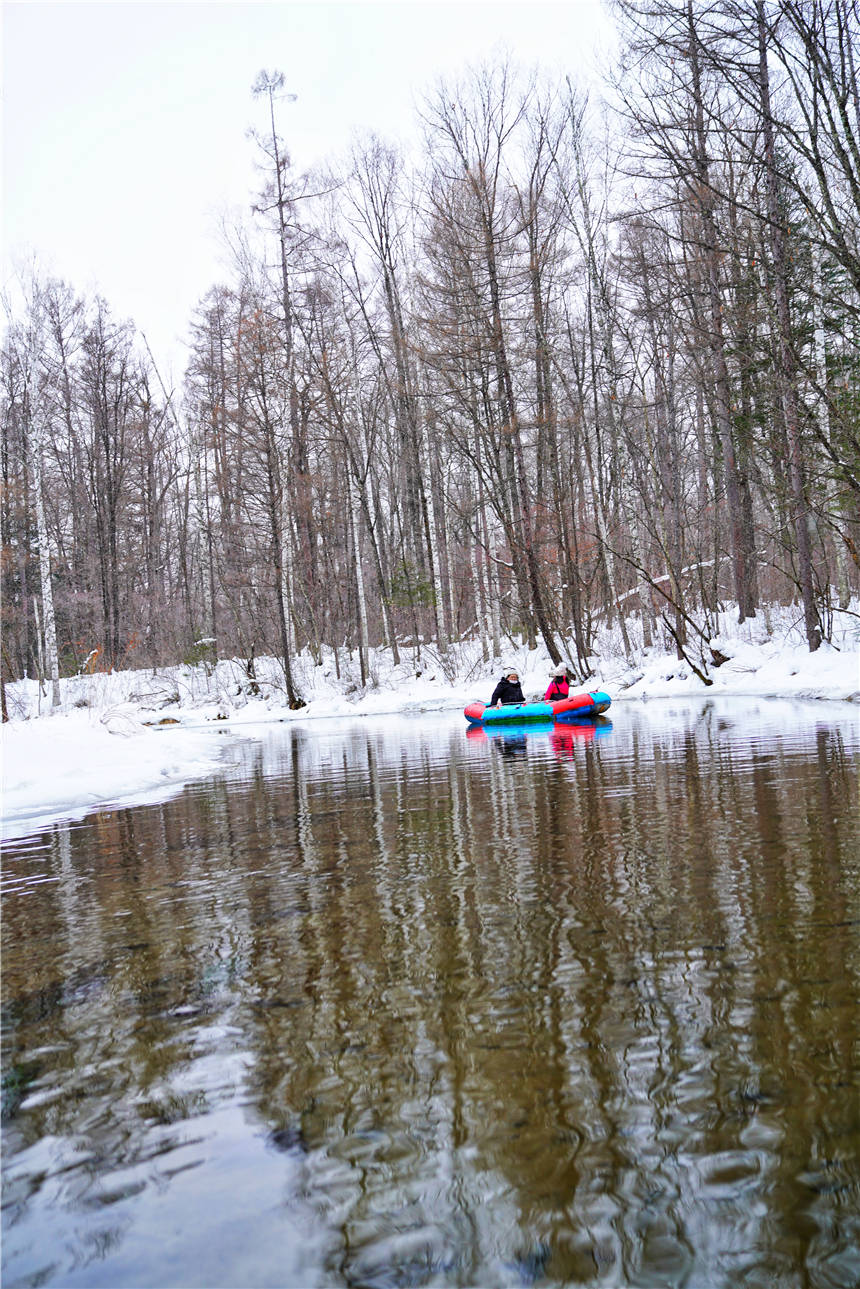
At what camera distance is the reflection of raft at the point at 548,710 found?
687 inches

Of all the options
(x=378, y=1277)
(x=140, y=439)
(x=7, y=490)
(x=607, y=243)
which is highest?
(x=607, y=243)

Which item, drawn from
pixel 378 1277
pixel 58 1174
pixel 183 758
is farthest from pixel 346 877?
pixel 183 758

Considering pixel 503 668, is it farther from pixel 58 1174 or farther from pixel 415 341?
pixel 58 1174

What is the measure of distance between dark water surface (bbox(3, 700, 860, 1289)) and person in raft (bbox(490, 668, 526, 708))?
41.8ft

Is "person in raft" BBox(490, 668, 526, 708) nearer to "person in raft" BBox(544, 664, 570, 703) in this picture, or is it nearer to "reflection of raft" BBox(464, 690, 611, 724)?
"reflection of raft" BBox(464, 690, 611, 724)

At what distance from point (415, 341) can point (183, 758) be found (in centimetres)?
2171

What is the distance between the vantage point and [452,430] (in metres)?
27.4

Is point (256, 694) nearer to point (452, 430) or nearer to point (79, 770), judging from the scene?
point (452, 430)

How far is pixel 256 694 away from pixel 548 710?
16.2 meters

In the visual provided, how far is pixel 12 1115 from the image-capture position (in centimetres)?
270

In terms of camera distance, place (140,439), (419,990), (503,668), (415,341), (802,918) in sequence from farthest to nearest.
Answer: (140,439) < (415,341) < (503,668) < (802,918) < (419,990)

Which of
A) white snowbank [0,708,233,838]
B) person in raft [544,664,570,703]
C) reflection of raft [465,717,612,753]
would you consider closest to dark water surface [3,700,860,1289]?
white snowbank [0,708,233,838]

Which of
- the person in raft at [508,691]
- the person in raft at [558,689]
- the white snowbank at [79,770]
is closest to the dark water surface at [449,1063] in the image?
the white snowbank at [79,770]

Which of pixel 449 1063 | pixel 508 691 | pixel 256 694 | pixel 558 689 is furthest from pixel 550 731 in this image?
pixel 256 694
